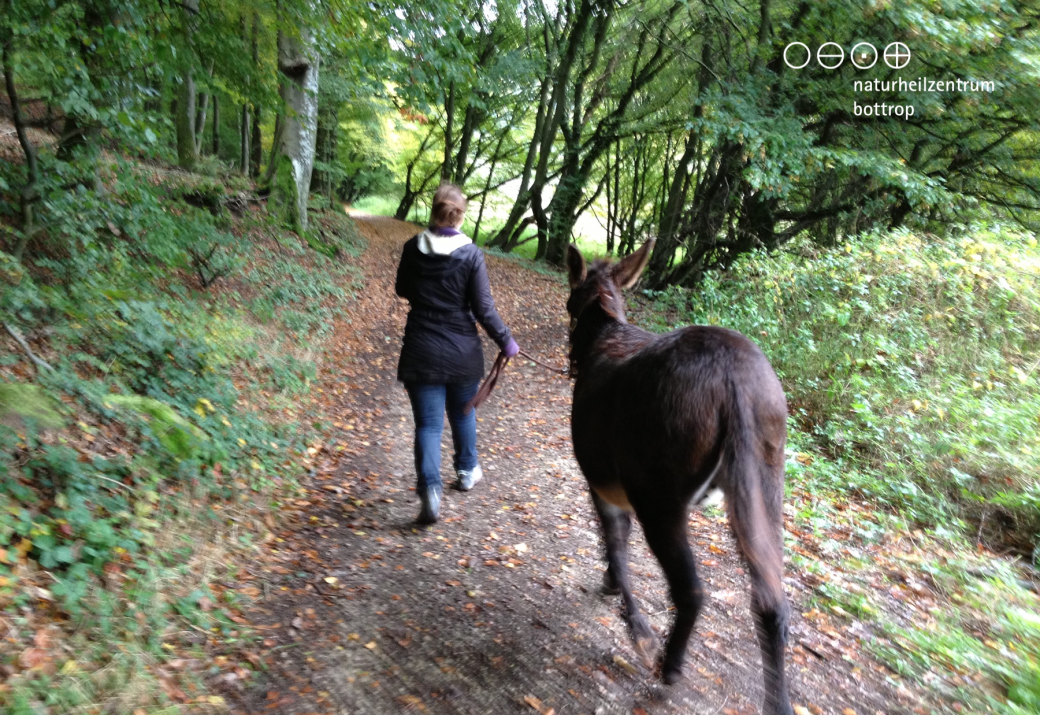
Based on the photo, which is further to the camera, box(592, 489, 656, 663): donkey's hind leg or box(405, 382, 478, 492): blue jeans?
box(405, 382, 478, 492): blue jeans

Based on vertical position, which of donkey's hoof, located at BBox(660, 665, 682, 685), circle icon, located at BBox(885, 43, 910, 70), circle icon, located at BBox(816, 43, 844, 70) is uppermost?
circle icon, located at BBox(816, 43, 844, 70)

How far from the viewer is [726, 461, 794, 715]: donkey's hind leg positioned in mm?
2295

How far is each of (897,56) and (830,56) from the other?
3.92 feet

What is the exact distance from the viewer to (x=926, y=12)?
763cm

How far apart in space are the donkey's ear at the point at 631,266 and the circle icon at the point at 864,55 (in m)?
9.88

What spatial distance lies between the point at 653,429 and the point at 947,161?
44.3ft

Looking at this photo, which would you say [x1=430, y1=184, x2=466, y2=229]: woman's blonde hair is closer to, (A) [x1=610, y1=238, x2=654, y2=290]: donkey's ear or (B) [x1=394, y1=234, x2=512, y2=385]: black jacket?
(B) [x1=394, y1=234, x2=512, y2=385]: black jacket

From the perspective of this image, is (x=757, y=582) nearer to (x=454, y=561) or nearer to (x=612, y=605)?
(x=612, y=605)

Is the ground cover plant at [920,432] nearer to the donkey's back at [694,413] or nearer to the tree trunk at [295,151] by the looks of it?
the donkey's back at [694,413]

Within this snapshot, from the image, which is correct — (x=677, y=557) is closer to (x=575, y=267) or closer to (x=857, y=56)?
(x=575, y=267)

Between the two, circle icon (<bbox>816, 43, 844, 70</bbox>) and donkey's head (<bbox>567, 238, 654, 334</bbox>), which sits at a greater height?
circle icon (<bbox>816, 43, 844, 70</bbox>)

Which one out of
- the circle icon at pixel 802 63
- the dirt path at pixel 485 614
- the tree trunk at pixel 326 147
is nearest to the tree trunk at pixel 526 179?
the tree trunk at pixel 326 147

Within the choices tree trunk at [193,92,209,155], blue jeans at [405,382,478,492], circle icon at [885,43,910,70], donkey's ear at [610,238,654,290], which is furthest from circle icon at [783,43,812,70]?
tree trunk at [193,92,209,155]

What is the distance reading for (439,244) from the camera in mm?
4203
